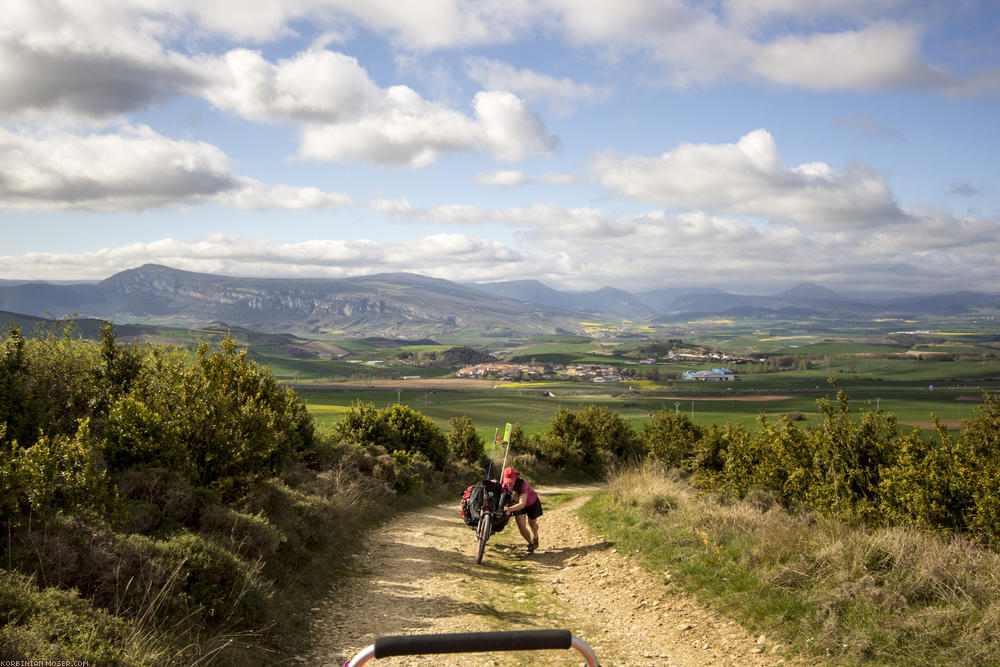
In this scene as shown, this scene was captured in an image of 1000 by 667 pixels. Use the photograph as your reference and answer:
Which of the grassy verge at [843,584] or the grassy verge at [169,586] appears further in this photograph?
the grassy verge at [843,584]

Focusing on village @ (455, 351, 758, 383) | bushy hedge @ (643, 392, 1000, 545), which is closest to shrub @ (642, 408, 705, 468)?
bushy hedge @ (643, 392, 1000, 545)

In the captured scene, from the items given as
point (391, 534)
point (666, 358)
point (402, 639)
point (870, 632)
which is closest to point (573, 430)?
point (391, 534)

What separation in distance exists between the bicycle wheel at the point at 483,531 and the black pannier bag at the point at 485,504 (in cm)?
21

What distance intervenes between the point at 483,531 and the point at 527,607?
2.65 meters

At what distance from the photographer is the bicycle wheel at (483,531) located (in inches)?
432

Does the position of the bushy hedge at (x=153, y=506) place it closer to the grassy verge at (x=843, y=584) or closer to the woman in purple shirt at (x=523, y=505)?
the woman in purple shirt at (x=523, y=505)

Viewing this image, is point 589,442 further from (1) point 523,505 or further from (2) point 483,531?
(2) point 483,531

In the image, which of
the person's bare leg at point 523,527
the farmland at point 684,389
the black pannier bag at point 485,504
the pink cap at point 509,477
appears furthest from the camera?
the farmland at point 684,389

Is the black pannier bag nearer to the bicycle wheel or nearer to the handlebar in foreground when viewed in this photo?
the bicycle wheel

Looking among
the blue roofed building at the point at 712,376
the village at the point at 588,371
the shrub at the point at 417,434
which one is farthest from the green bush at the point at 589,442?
the village at the point at 588,371

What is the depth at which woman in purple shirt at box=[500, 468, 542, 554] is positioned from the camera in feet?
39.4

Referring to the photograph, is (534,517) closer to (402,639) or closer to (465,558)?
(465,558)

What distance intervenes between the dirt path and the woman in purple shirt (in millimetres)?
439

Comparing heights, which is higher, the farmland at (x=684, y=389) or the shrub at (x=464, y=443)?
the shrub at (x=464, y=443)
